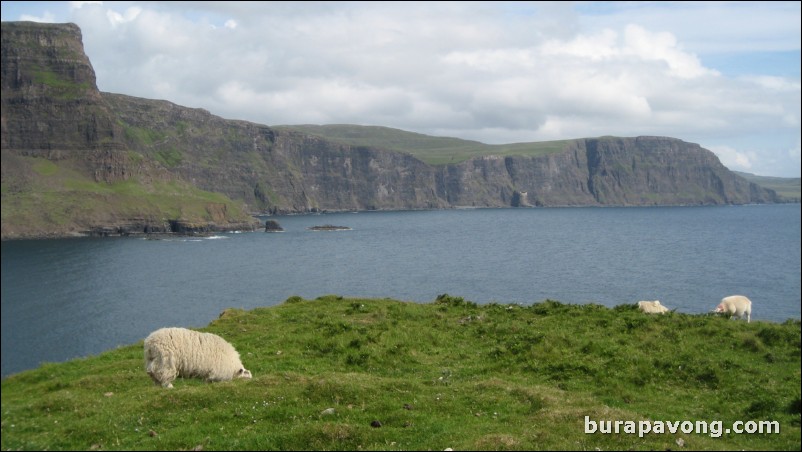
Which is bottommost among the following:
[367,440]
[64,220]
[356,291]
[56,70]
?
[356,291]

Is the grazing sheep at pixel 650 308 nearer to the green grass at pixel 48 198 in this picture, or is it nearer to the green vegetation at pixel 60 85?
the green grass at pixel 48 198

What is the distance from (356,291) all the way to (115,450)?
77.6 m

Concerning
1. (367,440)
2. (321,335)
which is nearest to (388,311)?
(321,335)

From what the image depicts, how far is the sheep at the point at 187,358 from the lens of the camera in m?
20.2

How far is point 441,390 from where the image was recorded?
1861cm

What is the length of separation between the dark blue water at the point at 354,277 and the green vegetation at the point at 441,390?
3.63 m

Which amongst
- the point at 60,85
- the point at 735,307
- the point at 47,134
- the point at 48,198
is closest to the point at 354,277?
the point at 60,85

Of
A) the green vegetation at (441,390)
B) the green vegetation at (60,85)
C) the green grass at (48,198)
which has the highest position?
the green vegetation at (60,85)

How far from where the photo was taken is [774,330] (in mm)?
24484

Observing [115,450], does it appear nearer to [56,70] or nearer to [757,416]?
[757,416]

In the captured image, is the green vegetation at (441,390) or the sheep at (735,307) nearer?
the green vegetation at (441,390)

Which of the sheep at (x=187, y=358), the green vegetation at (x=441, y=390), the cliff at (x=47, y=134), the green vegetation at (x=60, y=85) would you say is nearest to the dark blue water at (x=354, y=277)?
the cliff at (x=47, y=134)

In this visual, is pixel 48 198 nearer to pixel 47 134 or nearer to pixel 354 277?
pixel 47 134

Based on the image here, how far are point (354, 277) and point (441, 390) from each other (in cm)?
8844
